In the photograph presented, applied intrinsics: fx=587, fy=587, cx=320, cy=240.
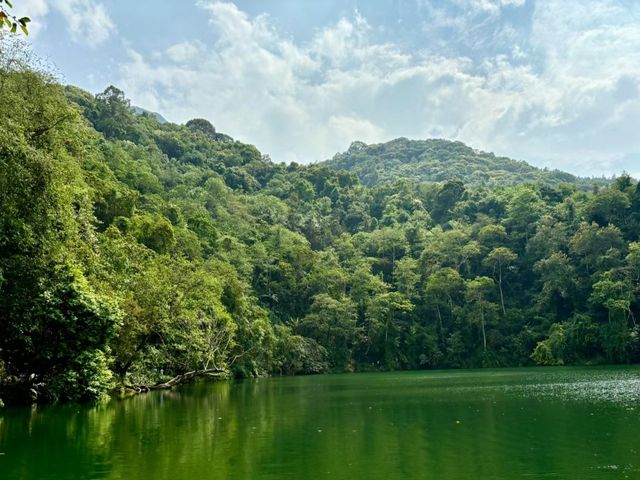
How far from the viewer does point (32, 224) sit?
19.8 meters

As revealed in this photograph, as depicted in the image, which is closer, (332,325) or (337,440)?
(337,440)

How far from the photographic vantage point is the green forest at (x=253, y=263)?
21094mm

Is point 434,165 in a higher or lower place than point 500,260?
higher

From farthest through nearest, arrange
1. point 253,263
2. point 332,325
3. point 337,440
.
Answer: point 253,263, point 332,325, point 337,440

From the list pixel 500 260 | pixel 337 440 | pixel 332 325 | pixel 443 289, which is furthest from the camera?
pixel 500 260

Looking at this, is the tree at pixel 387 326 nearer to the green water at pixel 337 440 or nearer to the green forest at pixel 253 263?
the green forest at pixel 253 263

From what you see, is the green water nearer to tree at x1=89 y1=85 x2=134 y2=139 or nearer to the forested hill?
tree at x1=89 y1=85 x2=134 y2=139

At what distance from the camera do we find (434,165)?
570ft

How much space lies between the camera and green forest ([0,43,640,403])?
21.1 meters

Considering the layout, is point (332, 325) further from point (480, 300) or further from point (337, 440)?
point (337, 440)

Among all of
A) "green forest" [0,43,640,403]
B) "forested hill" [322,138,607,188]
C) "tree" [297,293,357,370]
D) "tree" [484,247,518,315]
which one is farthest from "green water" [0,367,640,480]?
"forested hill" [322,138,607,188]

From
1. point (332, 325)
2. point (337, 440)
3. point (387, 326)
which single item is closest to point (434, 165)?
point (387, 326)

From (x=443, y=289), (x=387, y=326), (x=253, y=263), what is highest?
(x=253, y=263)

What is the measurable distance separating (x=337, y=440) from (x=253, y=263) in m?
52.3
